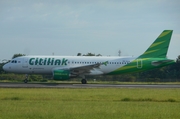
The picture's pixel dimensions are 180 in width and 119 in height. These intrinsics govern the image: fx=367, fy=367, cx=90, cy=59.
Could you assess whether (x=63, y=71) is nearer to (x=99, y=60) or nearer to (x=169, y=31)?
(x=99, y=60)

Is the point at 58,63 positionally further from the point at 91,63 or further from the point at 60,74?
the point at 91,63

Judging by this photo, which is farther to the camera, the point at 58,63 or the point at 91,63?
the point at 91,63

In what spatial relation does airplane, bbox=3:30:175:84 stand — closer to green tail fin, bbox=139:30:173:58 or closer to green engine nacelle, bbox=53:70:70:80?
green tail fin, bbox=139:30:173:58

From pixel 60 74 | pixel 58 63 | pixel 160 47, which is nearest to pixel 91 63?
pixel 58 63

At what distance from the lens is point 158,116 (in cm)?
1592

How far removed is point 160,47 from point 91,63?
1017 cm

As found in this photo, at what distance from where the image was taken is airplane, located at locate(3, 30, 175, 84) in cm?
4969

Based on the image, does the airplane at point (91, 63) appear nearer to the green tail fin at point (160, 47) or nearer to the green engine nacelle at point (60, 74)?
the green tail fin at point (160, 47)

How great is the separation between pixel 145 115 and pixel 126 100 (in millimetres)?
8145

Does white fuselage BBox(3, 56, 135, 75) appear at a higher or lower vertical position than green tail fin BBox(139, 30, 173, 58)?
lower

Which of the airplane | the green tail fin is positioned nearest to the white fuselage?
the airplane

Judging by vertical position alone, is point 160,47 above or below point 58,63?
above

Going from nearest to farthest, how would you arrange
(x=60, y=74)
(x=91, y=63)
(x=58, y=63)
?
(x=60, y=74), (x=58, y=63), (x=91, y=63)

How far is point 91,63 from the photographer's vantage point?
50938 mm
